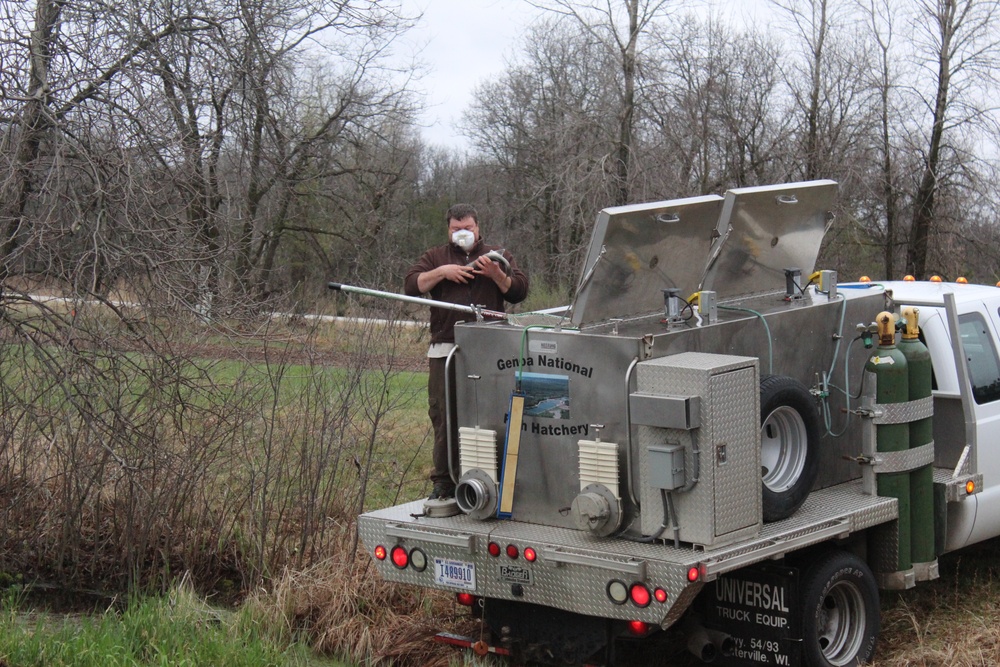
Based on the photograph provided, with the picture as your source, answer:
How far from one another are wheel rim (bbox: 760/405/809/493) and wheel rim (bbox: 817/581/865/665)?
587 millimetres

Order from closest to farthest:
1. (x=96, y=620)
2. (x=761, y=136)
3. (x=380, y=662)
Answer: (x=380, y=662) < (x=96, y=620) < (x=761, y=136)

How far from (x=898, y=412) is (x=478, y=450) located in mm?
2223

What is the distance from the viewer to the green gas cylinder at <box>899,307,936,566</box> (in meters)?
6.26

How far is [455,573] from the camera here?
5832mm

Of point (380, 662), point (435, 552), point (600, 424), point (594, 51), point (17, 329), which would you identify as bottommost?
point (380, 662)

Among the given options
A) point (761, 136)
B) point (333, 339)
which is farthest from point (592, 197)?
point (333, 339)

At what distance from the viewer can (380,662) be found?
6.40 m

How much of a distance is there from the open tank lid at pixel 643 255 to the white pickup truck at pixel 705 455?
1 cm

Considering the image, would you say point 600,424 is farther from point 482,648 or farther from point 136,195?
point 136,195

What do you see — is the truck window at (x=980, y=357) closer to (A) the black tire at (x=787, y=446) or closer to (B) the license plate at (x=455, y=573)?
(A) the black tire at (x=787, y=446)

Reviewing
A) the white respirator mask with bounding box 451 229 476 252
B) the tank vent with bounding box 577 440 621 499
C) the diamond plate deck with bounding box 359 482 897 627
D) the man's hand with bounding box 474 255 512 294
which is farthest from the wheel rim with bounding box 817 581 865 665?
the white respirator mask with bounding box 451 229 476 252

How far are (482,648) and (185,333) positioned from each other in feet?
9.54

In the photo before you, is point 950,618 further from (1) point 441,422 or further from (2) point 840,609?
(1) point 441,422

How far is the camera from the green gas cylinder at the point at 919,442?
6258 millimetres
